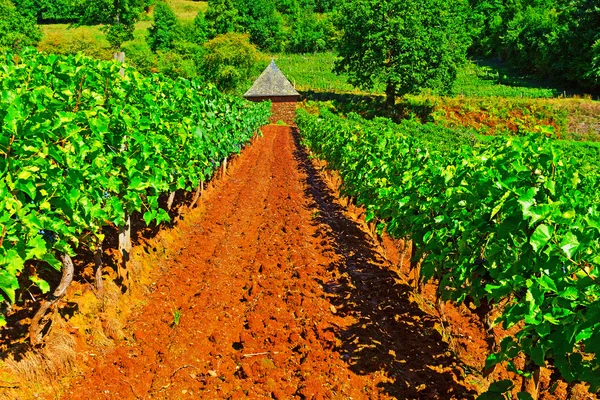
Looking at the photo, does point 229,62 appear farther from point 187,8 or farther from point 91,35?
point 187,8

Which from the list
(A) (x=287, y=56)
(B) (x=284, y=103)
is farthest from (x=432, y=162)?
(A) (x=287, y=56)

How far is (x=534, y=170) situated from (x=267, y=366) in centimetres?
327

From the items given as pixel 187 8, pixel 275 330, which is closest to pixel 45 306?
pixel 275 330

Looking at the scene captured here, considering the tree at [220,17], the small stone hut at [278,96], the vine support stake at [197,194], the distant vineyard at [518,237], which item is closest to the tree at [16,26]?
the tree at [220,17]

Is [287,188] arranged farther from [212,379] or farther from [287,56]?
[287,56]

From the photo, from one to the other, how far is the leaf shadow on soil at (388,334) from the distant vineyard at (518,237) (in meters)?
0.85

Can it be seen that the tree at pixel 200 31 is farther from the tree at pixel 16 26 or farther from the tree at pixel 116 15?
the tree at pixel 16 26

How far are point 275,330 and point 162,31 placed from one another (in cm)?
8680

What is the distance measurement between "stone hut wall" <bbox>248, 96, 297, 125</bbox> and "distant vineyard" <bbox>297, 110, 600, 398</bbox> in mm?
42427

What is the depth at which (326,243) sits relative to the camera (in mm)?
8508

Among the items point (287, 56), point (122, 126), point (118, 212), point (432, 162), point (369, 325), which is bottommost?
point (369, 325)

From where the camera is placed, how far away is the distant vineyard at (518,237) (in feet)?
8.15

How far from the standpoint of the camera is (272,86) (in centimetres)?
5022

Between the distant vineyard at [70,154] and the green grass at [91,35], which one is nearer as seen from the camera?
the distant vineyard at [70,154]
